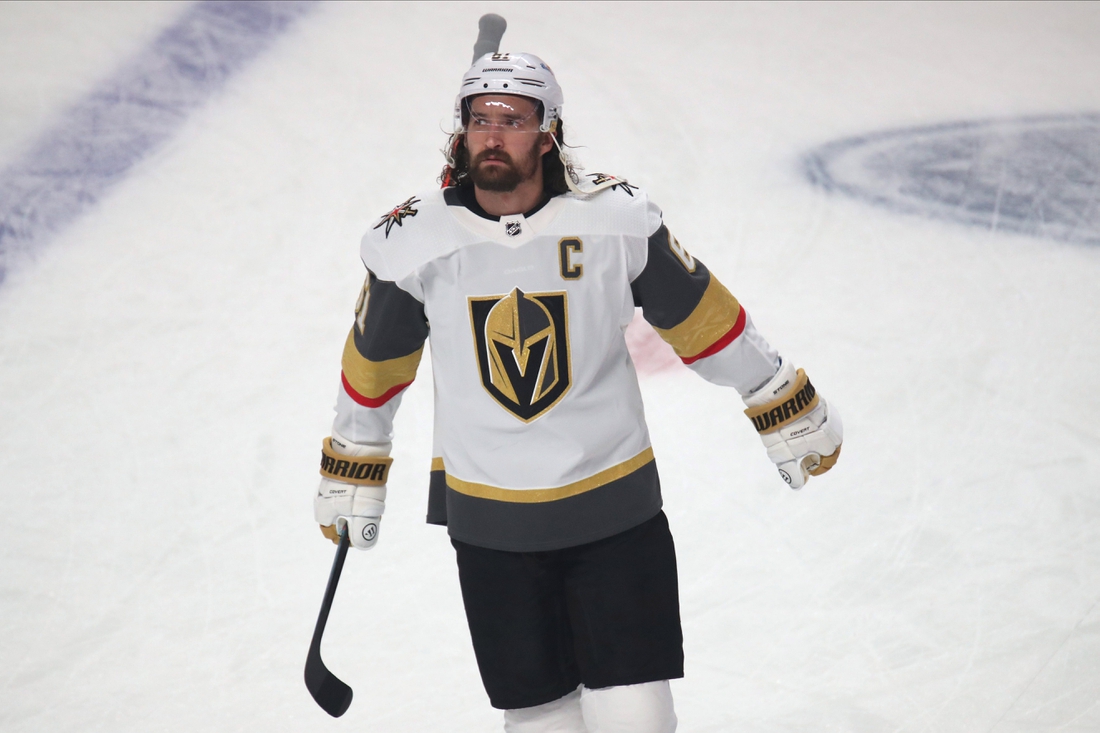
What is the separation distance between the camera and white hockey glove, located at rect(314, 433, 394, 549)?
1.92 metres

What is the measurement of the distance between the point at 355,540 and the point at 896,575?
1280 mm

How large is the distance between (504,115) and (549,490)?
567mm

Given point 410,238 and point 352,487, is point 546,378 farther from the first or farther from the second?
point 352,487

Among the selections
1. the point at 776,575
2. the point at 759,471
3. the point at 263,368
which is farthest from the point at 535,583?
the point at 263,368

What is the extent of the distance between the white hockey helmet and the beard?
8 cm

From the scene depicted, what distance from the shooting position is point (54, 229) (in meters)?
3.56

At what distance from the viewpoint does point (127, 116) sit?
4027mm

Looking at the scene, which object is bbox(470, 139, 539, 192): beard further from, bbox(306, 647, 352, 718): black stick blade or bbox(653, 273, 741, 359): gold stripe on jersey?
bbox(306, 647, 352, 718): black stick blade

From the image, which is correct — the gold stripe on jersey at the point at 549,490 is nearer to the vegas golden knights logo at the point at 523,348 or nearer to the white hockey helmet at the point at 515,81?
the vegas golden knights logo at the point at 523,348

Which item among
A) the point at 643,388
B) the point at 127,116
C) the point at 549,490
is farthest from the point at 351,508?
the point at 127,116

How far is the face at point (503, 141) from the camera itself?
1678 mm

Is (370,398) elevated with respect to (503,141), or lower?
lower

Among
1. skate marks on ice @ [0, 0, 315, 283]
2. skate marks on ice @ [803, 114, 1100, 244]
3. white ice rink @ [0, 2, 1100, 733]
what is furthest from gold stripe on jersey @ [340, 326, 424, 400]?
skate marks on ice @ [803, 114, 1100, 244]

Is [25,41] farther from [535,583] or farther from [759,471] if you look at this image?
[535,583]
